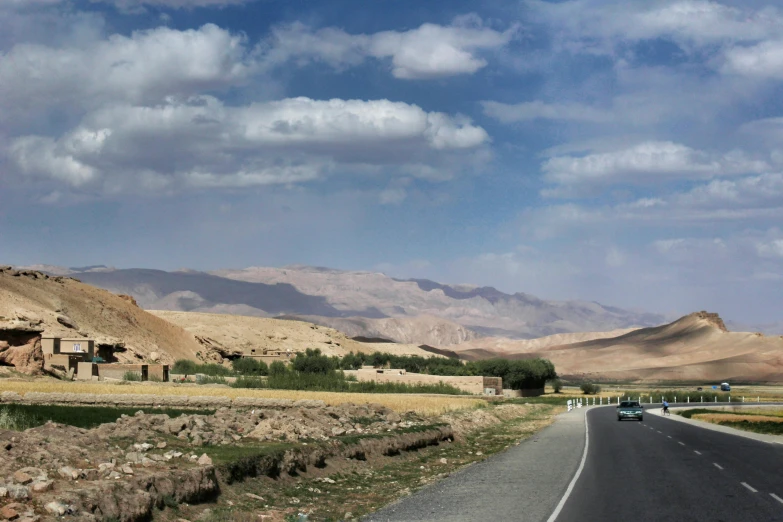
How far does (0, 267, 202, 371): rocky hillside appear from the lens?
87363 mm

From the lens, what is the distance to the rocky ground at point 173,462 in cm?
1245

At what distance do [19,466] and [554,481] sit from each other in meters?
12.0

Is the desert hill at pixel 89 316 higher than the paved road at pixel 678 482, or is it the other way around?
the desert hill at pixel 89 316

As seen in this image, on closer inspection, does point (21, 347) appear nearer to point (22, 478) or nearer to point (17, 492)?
point (22, 478)

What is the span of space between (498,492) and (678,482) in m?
4.43

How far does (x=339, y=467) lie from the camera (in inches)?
894

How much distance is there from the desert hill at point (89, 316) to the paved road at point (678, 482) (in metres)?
65.6

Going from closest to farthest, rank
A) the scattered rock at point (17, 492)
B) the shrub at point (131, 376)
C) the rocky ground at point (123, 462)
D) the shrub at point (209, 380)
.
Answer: the scattered rock at point (17, 492) < the rocky ground at point (123, 462) < the shrub at point (131, 376) < the shrub at point (209, 380)

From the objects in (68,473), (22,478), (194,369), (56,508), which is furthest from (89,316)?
(56,508)

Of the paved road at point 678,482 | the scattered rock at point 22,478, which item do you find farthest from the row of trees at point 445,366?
the scattered rock at point 22,478

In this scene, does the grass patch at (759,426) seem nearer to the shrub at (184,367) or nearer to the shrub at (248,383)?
the shrub at (248,383)

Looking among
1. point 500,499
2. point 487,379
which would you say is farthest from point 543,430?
point 487,379

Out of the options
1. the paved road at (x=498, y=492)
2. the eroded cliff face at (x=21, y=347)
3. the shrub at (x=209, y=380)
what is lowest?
the paved road at (x=498, y=492)

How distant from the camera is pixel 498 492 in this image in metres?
18.8
